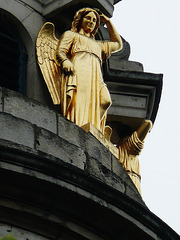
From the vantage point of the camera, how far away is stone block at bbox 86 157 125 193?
24.3 meters

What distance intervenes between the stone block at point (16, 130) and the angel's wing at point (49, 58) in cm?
283

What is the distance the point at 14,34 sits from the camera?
2747 centimetres

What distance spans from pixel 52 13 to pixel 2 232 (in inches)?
260

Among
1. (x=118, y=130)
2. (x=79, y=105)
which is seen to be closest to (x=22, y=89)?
(x=79, y=105)

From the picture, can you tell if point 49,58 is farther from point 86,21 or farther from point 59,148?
point 59,148

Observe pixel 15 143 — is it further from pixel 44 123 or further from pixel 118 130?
pixel 118 130

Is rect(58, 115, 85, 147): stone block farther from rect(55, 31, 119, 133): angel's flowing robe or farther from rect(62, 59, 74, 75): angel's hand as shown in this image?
rect(62, 59, 74, 75): angel's hand

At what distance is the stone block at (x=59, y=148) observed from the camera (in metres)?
23.6

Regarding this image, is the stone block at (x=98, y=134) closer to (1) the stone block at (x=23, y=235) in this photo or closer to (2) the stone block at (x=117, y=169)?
(2) the stone block at (x=117, y=169)

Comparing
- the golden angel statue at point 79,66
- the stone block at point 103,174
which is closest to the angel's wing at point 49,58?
the golden angel statue at point 79,66

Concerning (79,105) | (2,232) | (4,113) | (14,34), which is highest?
(14,34)

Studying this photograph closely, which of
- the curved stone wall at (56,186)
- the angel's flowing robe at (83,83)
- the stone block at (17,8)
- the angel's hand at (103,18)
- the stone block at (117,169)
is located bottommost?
the curved stone wall at (56,186)

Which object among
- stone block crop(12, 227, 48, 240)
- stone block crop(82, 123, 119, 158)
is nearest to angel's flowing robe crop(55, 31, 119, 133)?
stone block crop(82, 123, 119, 158)

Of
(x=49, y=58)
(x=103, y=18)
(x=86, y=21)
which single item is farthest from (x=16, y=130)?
(x=103, y=18)
